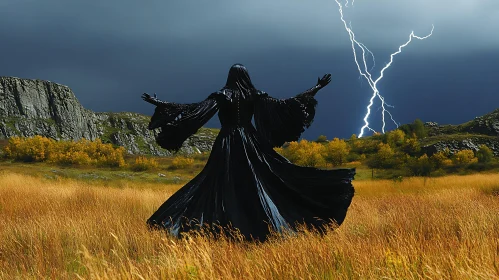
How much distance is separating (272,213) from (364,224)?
1.89 meters

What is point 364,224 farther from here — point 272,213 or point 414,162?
point 414,162

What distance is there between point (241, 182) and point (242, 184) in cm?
4

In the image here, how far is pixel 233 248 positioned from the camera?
5.24 meters

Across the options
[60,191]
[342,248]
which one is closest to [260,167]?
[342,248]

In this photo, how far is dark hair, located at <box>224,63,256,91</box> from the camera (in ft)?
22.0

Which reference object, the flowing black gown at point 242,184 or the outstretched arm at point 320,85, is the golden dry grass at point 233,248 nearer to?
the flowing black gown at point 242,184

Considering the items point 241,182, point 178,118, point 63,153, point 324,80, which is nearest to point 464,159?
point 324,80

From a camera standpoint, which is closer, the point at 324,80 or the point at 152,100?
the point at 152,100

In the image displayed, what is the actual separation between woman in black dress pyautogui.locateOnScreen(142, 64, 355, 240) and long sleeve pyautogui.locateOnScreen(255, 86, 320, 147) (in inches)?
8.7

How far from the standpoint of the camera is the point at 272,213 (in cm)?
606

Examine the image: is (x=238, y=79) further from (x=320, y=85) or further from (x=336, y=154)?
(x=336, y=154)

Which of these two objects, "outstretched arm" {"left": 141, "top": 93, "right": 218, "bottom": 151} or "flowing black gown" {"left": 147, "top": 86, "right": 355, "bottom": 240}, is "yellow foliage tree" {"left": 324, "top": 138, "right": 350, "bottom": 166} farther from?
"outstretched arm" {"left": 141, "top": 93, "right": 218, "bottom": 151}

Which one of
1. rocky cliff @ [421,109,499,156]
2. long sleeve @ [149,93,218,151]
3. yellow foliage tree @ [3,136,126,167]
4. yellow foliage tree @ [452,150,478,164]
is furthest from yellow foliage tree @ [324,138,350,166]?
long sleeve @ [149,93,218,151]

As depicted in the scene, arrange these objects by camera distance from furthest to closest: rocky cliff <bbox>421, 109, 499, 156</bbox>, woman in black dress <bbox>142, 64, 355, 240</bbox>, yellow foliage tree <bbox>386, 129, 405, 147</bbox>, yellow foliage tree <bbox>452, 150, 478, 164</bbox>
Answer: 1. yellow foliage tree <bbox>386, 129, 405, 147</bbox>
2. rocky cliff <bbox>421, 109, 499, 156</bbox>
3. yellow foliage tree <bbox>452, 150, 478, 164</bbox>
4. woman in black dress <bbox>142, 64, 355, 240</bbox>
